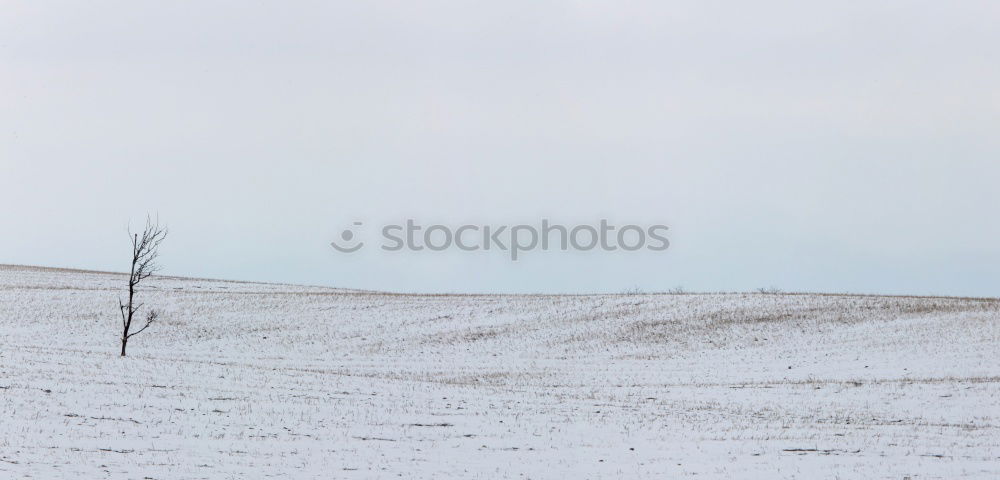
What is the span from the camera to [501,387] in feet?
105

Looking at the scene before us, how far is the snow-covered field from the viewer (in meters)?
18.6

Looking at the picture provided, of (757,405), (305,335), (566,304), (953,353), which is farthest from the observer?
(566,304)

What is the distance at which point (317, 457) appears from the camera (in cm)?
1852

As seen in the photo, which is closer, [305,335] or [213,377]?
[213,377]

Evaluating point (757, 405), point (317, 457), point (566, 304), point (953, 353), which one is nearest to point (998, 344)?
point (953, 353)

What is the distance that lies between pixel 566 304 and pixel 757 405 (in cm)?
2660

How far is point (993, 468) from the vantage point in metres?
18.2

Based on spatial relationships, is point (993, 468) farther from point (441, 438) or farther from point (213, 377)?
point (213, 377)

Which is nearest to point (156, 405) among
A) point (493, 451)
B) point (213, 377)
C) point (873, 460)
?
point (213, 377)

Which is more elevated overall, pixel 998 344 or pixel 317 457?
pixel 998 344

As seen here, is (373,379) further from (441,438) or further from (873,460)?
(873,460)

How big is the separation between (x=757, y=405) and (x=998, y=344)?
16863mm

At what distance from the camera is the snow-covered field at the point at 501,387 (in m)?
18.6

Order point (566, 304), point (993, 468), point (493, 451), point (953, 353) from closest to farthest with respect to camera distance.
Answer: point (993, 468) < point (493, 451) < point (953, 353) < point (566, 304)
